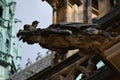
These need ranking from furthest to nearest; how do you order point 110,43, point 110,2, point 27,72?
1. point 27,72
2. point 110,2
3. point 110,43

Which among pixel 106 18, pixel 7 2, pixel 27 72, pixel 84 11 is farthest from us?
pixel 7 2

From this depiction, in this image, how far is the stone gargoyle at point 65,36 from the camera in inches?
271

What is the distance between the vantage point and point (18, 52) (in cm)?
5950

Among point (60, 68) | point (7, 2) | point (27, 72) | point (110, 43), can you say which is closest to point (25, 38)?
point (110, 43)

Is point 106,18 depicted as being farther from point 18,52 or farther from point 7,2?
point 18,52

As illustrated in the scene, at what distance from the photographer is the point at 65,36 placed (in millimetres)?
6996

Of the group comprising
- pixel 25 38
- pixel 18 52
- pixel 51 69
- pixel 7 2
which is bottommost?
pixel 18 52

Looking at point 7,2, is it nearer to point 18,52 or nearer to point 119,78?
point 18,52

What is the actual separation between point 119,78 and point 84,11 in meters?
6.82

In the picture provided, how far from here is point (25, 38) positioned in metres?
7.00

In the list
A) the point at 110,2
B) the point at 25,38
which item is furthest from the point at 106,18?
the point at 110,2

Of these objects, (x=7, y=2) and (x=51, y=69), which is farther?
(x=7, y=2)

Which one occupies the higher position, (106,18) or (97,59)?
(106,18)

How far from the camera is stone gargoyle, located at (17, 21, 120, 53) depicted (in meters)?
6.89
